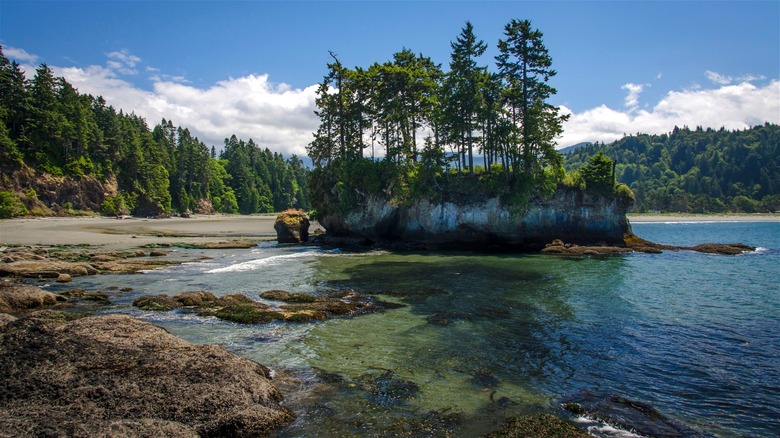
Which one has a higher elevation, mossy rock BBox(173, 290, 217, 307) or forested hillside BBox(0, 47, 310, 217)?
forested hillside BBox(0, 47, 310, 217)

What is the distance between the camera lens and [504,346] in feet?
41.3

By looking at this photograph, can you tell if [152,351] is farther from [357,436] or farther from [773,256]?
[773,256]

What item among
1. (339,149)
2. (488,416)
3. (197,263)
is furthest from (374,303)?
(339,149)

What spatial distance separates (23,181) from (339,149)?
6222 centimetres

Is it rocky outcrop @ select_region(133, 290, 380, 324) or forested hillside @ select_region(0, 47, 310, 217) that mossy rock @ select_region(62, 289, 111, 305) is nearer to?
rocky outcrop @ select_region(133, 290, 380, 324)

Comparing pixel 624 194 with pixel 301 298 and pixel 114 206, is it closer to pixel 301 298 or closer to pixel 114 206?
pixel 301 298

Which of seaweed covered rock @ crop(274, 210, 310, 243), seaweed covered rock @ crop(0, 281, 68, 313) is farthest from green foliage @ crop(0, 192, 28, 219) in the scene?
seaweed covered rock @ crop(0, 281, 68, 313)

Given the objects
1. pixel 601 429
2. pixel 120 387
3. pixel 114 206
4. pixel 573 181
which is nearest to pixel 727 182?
pixel 573 181

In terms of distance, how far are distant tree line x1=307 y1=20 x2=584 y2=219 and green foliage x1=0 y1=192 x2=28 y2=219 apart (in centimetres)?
5361

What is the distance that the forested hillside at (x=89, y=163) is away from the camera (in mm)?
73125

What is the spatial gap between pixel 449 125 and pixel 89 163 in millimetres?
81949

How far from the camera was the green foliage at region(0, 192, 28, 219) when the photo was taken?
63.3 m

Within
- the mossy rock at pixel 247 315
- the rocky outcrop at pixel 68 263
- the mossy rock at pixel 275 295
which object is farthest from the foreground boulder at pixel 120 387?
the rocky outcrop at pixel 68 263

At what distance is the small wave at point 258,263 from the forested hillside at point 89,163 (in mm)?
59158
